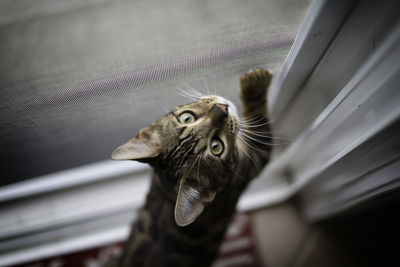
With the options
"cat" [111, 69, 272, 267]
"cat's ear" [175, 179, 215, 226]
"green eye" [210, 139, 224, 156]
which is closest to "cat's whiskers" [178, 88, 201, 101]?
"cat" [111, 69, 272, 267]

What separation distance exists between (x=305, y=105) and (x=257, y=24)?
32 centimetres

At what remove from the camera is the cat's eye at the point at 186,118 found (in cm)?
71

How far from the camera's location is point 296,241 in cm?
121

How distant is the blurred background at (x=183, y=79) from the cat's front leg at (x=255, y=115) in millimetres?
37

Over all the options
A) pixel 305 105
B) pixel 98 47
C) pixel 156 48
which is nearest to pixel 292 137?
pixel 305 105

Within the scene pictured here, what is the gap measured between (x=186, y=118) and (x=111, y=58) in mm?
263

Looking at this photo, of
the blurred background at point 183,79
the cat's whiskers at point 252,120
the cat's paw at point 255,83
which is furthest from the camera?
the cat's whiskers at point 252,120

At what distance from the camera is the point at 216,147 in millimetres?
710

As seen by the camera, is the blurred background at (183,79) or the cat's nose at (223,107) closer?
the blurred background at (183,79)

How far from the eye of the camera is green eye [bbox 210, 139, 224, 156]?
27.8 inches

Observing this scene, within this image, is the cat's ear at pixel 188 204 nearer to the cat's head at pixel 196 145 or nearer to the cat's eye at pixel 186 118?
the cat's head at pixel 196 145

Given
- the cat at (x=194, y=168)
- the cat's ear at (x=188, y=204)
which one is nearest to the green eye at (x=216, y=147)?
the cat at (x=194, y=168)

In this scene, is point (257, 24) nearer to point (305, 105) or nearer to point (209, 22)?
point (209, 22)

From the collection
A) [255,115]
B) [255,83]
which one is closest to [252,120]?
[255,115]
